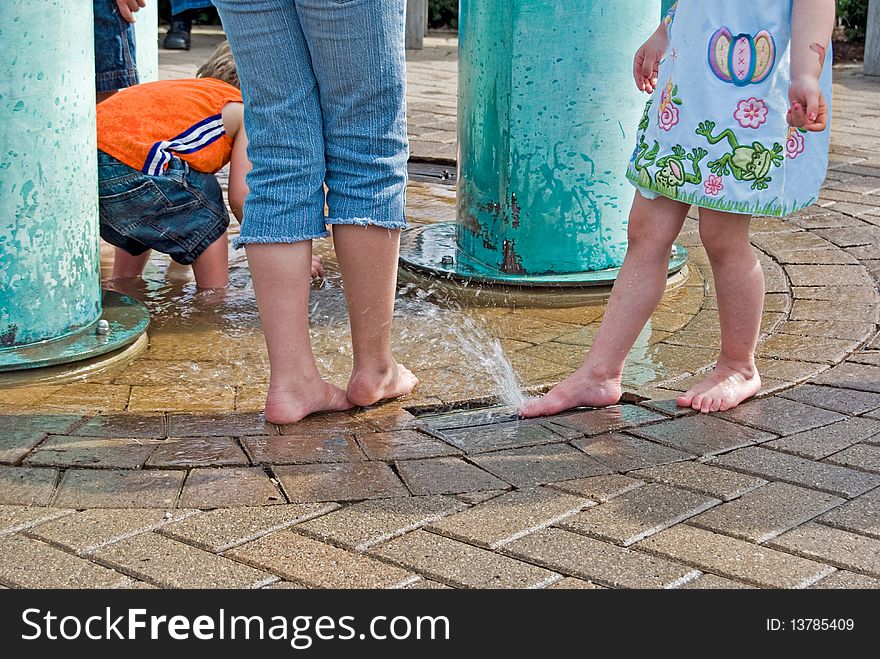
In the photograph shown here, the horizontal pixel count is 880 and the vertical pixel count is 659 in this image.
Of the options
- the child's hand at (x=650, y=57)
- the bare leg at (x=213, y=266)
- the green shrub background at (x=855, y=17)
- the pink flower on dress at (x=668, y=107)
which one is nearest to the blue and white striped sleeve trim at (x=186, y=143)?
the bare leg at (x=213, y=266)

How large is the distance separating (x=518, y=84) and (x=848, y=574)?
205 centimetres

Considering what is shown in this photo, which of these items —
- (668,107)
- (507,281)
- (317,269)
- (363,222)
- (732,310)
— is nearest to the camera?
(363,222)

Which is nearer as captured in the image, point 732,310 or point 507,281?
point 732,310

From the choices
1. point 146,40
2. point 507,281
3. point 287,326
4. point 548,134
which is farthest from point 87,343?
point 146,40

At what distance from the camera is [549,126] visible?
3.70 m

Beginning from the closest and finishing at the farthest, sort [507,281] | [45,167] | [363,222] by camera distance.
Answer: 1. [363,222]
2. [45,167]
3. [507,281]

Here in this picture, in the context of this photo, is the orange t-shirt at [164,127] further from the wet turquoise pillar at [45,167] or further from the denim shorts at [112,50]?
the wet turquoise pillar at [45,167]

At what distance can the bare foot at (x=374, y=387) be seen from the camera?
2754 millimetres

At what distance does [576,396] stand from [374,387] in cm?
45

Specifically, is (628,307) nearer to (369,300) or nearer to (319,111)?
(369,300)

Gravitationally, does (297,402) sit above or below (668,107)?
below

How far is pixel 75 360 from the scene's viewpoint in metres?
3.01

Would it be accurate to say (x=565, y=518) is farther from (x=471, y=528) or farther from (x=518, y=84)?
(x=518, y=84)

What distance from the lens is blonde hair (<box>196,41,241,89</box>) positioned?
158 inches
